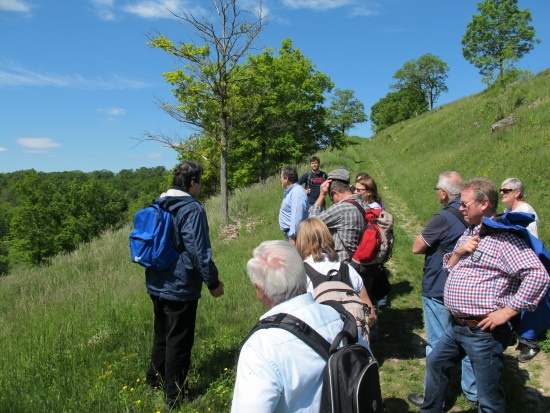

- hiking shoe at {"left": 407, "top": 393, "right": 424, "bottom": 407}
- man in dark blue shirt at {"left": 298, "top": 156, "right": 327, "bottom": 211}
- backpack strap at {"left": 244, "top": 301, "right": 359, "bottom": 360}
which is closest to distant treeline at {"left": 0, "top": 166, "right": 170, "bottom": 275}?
man in dark blue shirt at {"left": 298, "top": 156, "right": 327, "bottom": 211}

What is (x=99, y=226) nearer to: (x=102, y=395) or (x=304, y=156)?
(x=304, y=156)

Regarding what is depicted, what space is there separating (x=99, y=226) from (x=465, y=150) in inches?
1527

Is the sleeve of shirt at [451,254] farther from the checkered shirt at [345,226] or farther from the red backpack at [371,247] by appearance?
the red backpack at [371,247]

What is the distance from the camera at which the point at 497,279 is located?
8.34 feet

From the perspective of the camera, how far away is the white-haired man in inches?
62.1

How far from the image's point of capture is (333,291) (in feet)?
9.37

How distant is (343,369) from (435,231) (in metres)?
2.22

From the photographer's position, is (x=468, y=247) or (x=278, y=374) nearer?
(x=278, y=374)

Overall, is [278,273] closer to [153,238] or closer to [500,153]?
[153,238]

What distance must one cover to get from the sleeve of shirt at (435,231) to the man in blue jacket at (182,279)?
1879 mm

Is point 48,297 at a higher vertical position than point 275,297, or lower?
lower

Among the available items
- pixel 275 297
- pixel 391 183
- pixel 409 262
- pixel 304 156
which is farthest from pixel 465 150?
pixel 275 297

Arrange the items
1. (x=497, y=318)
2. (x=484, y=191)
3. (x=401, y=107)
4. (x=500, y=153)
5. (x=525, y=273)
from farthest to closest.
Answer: (x=401, y=107), (x=500, y=153), (x=484, y=191), (x=497, y=318), (x=525, y=273)

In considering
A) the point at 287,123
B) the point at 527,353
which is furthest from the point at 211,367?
the point at 287,123
